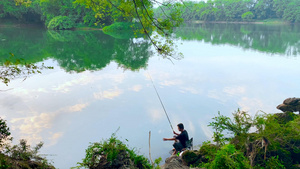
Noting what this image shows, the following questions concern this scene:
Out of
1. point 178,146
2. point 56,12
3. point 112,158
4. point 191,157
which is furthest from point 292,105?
point 56,12

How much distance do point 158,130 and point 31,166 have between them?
391cm

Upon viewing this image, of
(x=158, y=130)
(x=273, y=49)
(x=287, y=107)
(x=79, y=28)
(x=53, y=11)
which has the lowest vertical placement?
(x=158, y=130)

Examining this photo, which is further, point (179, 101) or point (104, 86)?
point (104, 86)

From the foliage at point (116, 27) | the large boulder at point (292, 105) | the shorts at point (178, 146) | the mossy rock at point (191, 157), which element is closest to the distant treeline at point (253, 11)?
the foliage at point (116, 27)

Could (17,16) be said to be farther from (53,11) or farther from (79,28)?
(79,28)

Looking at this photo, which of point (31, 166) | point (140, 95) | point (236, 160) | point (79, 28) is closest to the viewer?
point (31, 166)

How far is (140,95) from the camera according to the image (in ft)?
29.8

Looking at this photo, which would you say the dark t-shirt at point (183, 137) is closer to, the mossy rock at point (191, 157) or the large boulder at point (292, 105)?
the mossy rock at point (191, 157)

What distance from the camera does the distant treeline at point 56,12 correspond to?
3594cm

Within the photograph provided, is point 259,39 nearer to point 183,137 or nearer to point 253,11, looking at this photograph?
point 183,137

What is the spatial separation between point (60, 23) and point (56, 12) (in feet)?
17.3

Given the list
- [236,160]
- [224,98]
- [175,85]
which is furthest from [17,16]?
[236,160]

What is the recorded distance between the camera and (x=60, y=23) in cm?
3541

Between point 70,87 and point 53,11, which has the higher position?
point 53,11
